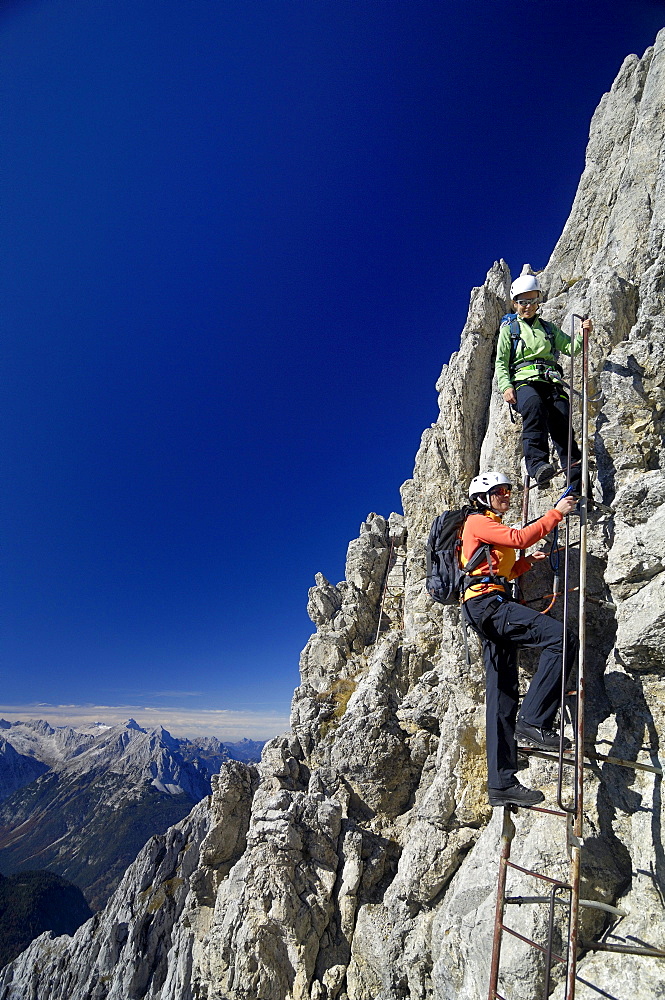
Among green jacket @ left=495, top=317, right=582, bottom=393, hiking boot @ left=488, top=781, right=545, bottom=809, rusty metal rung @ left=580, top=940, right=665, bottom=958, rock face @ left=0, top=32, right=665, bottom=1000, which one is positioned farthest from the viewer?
green jacket @ left=495, top=317, right=582, bottom=393

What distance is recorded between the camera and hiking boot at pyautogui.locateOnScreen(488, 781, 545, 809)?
695cm

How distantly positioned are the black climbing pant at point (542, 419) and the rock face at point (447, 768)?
2.50 feet

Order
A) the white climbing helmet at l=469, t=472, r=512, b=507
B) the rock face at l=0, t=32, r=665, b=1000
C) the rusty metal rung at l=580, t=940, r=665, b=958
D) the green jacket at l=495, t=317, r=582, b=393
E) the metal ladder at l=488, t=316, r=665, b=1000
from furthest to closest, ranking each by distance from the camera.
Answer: the green jacket at l=495, t=317, r=582, b=393 → the white climbing helmet at l=469, t=472, r=512, b=507 → the rock face at l=0, t=32, r=665, b=1000 → the rusty metal rung at l=580, t=940, r=665, b=958 → the metal ladder at l=488, t=316, r=665, b=1000

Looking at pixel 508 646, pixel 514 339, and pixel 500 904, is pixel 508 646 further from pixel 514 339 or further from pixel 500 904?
pixel 514 339

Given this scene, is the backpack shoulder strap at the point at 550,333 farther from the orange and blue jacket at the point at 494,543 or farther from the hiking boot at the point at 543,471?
the orange and blue jacket at the point at 494,543

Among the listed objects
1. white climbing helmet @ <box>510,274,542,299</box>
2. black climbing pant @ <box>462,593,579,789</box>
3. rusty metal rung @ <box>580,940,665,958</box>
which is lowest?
rusty metal rung @ <box>580,940,665,958</box>

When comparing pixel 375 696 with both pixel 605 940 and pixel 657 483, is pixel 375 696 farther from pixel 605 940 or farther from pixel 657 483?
pixel 657 483

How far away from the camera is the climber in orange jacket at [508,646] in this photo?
7.26 m

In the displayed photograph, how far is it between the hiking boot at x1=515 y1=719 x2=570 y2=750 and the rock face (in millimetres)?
1095

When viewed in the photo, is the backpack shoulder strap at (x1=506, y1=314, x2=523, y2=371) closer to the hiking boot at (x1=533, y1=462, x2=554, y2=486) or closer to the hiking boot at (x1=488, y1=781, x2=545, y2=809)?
the hiking boot at (x1=533, y1=462, x2=554, y2=486)

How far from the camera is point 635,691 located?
25.3 ft

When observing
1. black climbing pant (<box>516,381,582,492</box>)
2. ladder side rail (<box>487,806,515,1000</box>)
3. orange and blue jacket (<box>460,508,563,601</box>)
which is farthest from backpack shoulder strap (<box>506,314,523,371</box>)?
ladder side rail (<box>487,806,515,1000</box>)

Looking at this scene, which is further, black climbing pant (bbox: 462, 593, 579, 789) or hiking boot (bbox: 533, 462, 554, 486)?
hiking boot (bbox: 533, 462, 554, 486)

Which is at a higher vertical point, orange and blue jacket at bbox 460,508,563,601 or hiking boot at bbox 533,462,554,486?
hiking boot at bbox 533,462,554,486
